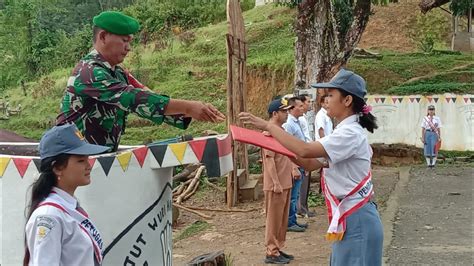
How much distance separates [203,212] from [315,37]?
4.11 meters

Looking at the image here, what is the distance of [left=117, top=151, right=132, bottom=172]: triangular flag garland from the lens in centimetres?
371

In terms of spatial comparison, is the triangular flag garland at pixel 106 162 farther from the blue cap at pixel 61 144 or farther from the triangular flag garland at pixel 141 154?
the blue cap at pixel 61 144

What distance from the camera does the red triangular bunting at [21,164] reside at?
365 centimetres

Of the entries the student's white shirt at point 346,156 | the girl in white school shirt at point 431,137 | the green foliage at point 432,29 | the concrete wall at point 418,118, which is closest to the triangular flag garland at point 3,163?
the student's white shirt at point 346,156

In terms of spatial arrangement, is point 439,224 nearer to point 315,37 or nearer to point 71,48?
point 315,37

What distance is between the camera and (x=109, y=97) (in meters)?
3.56

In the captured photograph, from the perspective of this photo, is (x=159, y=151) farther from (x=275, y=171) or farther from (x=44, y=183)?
(x=275, y=171)

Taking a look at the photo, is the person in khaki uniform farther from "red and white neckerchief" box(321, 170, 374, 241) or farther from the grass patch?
"red and white neckerchief" box(321, 170, 374, 241)

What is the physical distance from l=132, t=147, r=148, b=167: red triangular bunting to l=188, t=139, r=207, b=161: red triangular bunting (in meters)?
0.25

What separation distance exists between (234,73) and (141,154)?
21.3 ft

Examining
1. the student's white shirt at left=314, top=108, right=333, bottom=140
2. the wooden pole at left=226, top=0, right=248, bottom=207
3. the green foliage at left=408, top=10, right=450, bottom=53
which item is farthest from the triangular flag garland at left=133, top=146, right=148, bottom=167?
the green foliage at left=408, top=10, right=450, bottom=53

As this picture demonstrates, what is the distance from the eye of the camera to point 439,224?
8.88 m

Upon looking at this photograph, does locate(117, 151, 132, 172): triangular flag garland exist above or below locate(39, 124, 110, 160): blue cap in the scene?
below

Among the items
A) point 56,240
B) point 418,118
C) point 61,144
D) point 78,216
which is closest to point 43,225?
point 56,240
